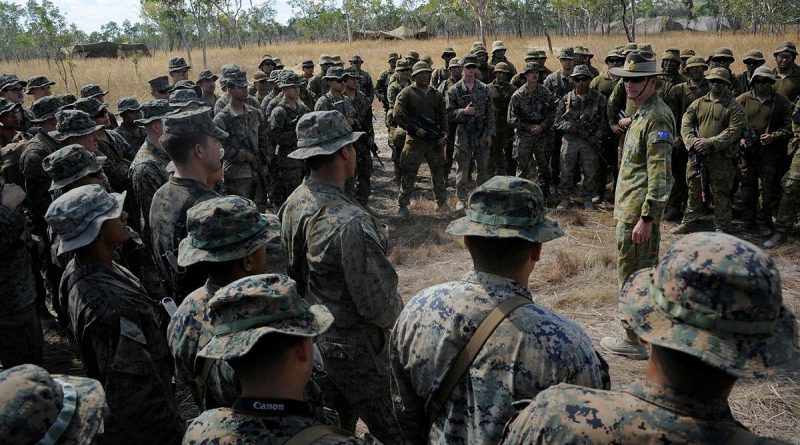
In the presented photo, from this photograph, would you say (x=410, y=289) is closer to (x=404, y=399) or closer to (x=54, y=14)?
(x=404, y=399)

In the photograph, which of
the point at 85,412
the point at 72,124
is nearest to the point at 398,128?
the point at 72,124

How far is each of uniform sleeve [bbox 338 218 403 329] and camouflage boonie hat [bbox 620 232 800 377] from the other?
172cm

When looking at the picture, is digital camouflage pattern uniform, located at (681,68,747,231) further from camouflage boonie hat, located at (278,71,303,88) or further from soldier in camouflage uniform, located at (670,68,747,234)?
camouflage boonie hat, located at (278,71,303,88)

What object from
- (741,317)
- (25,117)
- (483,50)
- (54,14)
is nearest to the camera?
(741,317)

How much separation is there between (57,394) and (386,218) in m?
7.11

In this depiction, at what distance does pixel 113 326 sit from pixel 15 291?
204cm

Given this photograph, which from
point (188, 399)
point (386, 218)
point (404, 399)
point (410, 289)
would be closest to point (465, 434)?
point (404, 399)

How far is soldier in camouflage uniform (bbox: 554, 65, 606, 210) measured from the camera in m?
8.02

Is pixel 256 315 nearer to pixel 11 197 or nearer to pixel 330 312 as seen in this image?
pixel 330 312

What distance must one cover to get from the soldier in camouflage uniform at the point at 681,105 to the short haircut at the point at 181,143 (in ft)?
20.8

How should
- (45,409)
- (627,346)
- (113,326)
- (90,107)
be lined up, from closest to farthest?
(45,409), (113,326), (627,346), (90,107)

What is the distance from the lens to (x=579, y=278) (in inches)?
246

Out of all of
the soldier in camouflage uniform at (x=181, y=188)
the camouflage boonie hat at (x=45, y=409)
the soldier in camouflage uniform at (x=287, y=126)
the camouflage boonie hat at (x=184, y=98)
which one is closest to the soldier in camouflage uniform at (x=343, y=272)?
the soldier in camouflage uniform at (x=181, y=188)

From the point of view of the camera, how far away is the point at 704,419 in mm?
1383
